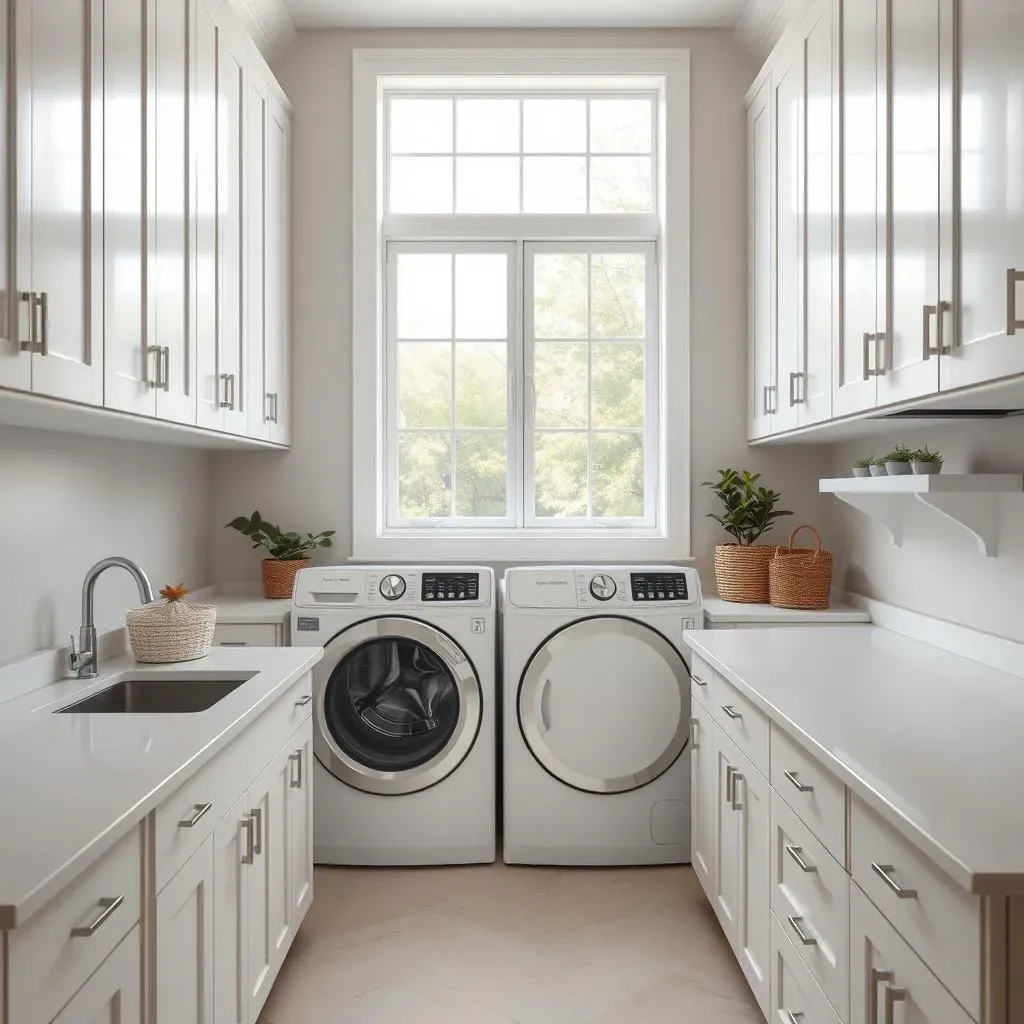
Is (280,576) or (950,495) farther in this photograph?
(280,576)

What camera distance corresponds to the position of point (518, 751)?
2766 mm

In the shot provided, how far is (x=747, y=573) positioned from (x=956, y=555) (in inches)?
33.2

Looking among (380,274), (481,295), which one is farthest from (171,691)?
(481,295)

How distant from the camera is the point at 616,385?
11.0ft

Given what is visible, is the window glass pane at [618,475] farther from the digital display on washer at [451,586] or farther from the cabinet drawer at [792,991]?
the cabinet drawer at [792,991]

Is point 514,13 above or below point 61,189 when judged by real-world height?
above

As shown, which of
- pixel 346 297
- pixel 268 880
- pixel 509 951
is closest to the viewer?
pixel 268 880

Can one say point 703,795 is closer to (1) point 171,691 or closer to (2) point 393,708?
(2) point 393,708

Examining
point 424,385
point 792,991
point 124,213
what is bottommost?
point 792,991

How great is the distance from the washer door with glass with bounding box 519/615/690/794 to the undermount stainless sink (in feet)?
3.44

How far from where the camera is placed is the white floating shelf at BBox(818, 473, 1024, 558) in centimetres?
175

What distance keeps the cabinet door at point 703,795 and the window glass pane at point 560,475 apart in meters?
1.04

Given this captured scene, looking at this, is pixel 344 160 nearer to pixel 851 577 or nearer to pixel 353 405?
pixel 353 405

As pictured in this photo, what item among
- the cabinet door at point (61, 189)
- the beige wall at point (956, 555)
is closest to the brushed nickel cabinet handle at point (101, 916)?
the cabinet door at point (61, 189)
